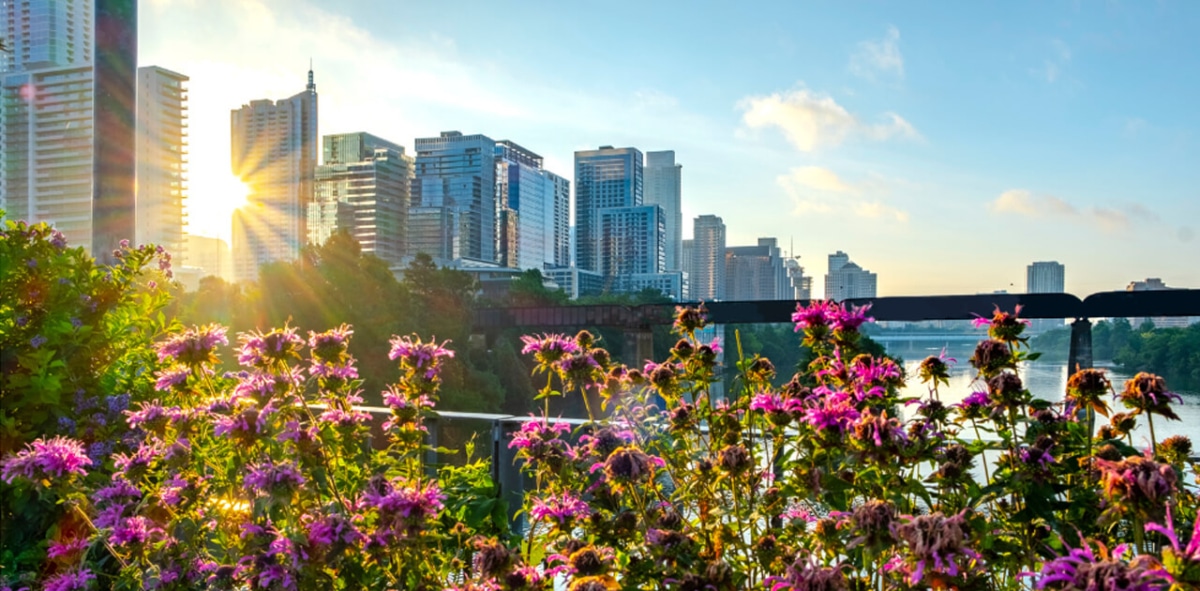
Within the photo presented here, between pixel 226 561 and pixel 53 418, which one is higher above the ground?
pixel 53 418

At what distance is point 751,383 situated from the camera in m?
1.53

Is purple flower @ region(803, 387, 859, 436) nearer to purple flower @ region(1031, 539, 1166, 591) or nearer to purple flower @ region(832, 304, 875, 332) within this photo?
purple flower @ region(832, 304, 875, 332)

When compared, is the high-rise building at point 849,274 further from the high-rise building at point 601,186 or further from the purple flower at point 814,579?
the purple flower at point 814,579

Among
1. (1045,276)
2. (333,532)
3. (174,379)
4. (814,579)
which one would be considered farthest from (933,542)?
(1045,276)

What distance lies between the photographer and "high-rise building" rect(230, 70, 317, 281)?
66.2 meters

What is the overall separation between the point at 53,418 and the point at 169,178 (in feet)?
13.8

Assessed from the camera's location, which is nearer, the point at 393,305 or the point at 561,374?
the point at 561,374

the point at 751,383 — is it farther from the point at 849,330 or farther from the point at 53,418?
the point at 53,418

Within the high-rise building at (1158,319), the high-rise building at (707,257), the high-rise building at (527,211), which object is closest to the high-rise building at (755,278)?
the high-rise building at (707,257)

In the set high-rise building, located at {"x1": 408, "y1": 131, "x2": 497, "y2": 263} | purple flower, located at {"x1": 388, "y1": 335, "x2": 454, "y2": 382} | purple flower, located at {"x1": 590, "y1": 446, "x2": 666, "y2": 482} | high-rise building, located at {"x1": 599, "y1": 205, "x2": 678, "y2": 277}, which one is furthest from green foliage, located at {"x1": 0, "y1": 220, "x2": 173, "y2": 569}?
high-rise building, located at {"x1": 599, "y1": 205, "x2": 678, "y2": 277}

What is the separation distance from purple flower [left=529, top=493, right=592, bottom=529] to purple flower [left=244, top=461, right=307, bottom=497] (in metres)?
0.37

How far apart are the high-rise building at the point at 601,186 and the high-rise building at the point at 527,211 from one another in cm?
334

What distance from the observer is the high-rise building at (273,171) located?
6625 cm

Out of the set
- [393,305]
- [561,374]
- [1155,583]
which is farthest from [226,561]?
[393,305]
